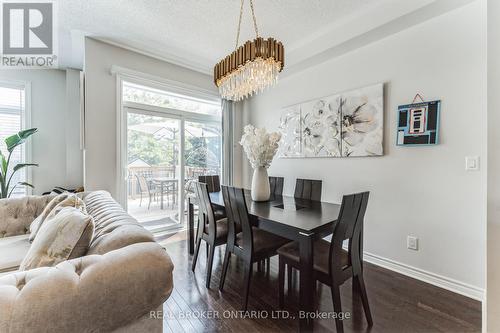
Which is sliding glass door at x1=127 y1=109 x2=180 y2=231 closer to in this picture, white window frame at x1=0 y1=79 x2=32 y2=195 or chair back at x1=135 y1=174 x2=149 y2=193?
chair back at x1=135 y1=174 x2=149 y2=193

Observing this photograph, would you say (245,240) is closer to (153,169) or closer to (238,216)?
(238,216)

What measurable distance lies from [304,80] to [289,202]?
6.74ft

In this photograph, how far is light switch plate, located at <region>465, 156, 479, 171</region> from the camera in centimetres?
194

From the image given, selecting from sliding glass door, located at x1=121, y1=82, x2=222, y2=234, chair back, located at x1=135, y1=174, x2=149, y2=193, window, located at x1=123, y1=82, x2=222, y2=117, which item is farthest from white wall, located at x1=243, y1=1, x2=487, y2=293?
chair back, located at x1=135, y1=174, x2=149, y2=193

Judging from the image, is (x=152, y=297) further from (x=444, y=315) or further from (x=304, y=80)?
(x=304, y=80)

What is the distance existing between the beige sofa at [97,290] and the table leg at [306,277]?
0.84 metres

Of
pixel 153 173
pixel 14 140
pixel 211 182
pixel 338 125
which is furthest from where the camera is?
pixel 153 173

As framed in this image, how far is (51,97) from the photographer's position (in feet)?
11.8

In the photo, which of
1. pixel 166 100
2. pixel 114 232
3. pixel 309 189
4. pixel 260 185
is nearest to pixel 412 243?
pixel 309 189

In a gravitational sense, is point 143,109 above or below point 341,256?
above

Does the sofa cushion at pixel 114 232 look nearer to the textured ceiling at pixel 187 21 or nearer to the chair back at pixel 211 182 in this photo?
the chair back at pixel 211 182

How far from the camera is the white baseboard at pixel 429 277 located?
1.94 meters

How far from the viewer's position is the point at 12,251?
177 centimetres

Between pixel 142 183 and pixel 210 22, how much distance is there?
251 centimetres
